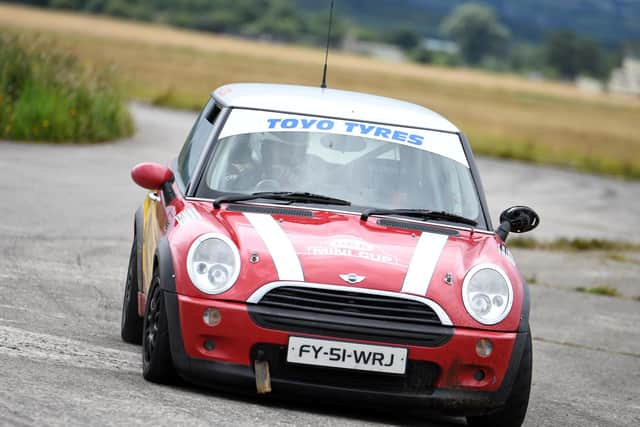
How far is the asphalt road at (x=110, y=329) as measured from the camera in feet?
19.2

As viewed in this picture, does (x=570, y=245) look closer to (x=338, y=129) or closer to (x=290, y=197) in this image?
(x=338, y=129)

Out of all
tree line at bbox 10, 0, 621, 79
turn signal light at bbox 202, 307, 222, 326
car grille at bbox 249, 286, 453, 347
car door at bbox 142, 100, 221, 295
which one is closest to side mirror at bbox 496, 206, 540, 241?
car grille at bbox 249, 286, 453, 347

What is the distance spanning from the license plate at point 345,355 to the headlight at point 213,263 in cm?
40

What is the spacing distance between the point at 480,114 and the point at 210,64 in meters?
22.8

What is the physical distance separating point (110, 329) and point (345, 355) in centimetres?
255

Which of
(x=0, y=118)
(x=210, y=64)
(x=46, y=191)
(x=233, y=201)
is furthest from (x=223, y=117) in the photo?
(x=210, y=64)

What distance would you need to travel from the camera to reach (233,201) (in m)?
6.83

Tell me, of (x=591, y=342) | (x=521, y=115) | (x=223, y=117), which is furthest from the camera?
(x=521, y=115)

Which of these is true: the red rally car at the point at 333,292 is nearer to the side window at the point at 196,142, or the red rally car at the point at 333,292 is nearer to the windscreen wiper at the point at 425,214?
the windscreen wiper at the point at 425,214

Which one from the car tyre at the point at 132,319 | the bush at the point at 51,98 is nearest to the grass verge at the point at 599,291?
the car tyre at the point at 132,319

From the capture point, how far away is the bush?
2228 cm

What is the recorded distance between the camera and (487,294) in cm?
627

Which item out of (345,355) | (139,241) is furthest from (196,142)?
(345,355)

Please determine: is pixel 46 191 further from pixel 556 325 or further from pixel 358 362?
pixel 358 362
